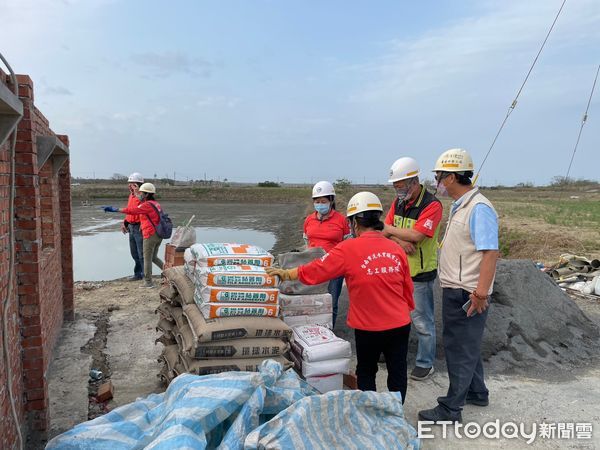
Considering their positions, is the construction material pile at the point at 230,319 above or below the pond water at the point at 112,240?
above

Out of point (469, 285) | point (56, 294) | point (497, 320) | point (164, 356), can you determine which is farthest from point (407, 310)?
point (56, 294)

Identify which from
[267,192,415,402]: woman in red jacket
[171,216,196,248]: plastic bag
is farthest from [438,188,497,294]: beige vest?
[171,216,196,248]: plastic bag

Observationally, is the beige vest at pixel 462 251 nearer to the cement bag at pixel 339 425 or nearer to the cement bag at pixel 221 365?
the cement bag at pixel 339 425

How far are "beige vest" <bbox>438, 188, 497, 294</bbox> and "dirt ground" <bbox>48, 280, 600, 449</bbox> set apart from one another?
3.91 feet

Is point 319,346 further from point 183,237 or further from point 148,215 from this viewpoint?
point 148,215

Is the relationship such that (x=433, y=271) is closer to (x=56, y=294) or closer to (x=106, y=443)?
(x=106, y=443)

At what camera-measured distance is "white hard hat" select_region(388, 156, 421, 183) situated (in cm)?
418

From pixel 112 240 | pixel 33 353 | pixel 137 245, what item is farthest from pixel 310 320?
pixel 112 240

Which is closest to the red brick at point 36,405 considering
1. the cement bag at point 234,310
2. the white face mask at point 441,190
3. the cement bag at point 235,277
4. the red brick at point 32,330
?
the red brick at point 32,330

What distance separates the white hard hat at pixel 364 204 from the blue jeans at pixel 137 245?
6.35m

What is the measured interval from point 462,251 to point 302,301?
144 centimetres

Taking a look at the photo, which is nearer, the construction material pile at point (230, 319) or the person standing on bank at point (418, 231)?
the construction material pile at point (230, 319)

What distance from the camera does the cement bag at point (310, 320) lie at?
414cm

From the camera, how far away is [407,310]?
3346 millimetres
